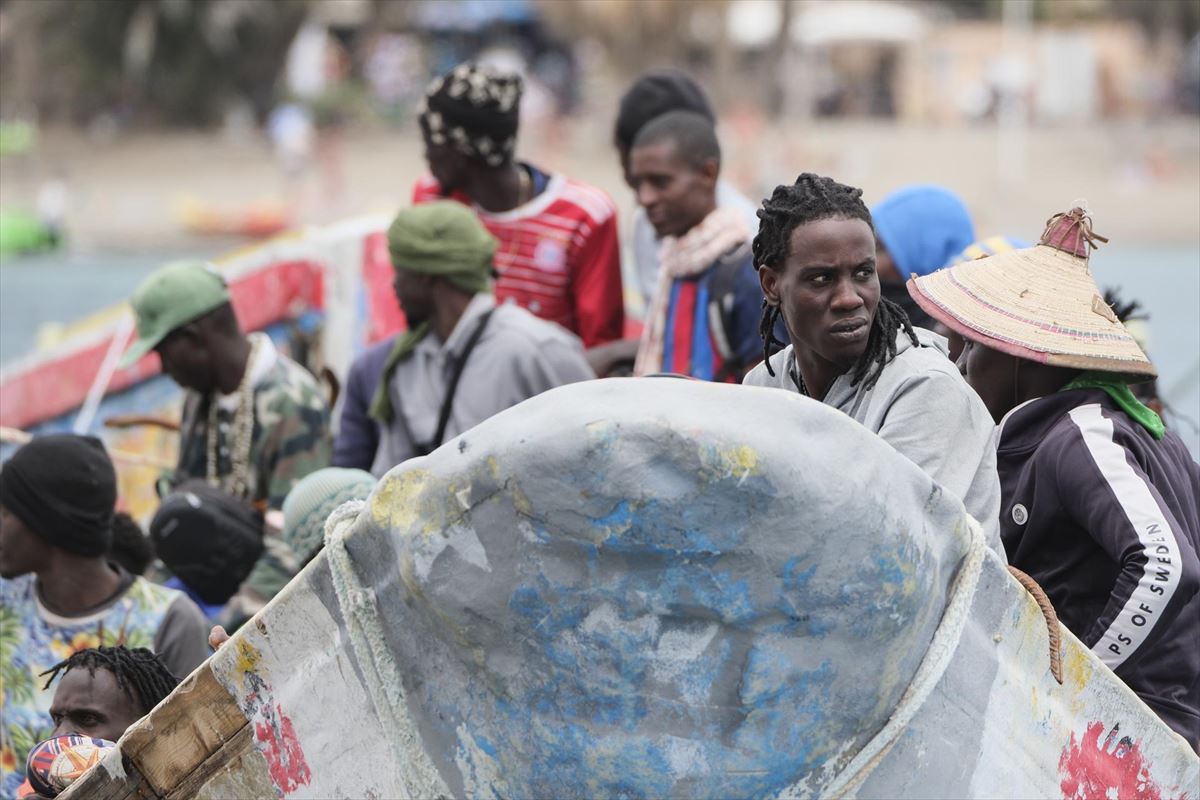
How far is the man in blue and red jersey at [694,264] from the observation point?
4.91 metres

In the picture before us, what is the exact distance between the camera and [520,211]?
224 inches

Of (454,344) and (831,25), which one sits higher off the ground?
(454,344)

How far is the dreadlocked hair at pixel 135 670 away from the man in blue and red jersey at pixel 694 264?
1861 millimetres

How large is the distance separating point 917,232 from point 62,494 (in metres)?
2.36

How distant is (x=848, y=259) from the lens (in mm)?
2801

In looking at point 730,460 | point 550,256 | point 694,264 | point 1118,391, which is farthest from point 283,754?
point 550,256

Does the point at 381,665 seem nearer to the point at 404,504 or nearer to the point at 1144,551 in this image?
the point at 404,504

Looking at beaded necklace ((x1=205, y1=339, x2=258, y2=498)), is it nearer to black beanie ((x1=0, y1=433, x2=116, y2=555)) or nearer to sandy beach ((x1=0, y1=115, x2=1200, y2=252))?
black beanie ((x1=0, y1=433, x2=116, y2=555))

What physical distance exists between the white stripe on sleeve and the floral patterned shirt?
212 centimetres

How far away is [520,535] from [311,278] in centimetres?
634

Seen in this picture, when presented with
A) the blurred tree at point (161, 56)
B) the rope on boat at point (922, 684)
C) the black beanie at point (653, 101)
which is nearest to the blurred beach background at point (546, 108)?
the blurred tree at point (161, 56)

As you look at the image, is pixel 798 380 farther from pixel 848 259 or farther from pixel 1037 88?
pixel 1037 88

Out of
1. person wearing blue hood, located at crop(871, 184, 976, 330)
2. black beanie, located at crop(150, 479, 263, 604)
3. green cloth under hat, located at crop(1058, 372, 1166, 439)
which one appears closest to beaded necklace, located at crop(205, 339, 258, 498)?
black beanie, located at crop(150, 479, 263, 604)

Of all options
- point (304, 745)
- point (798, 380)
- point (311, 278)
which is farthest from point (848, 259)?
point (311, 278)
